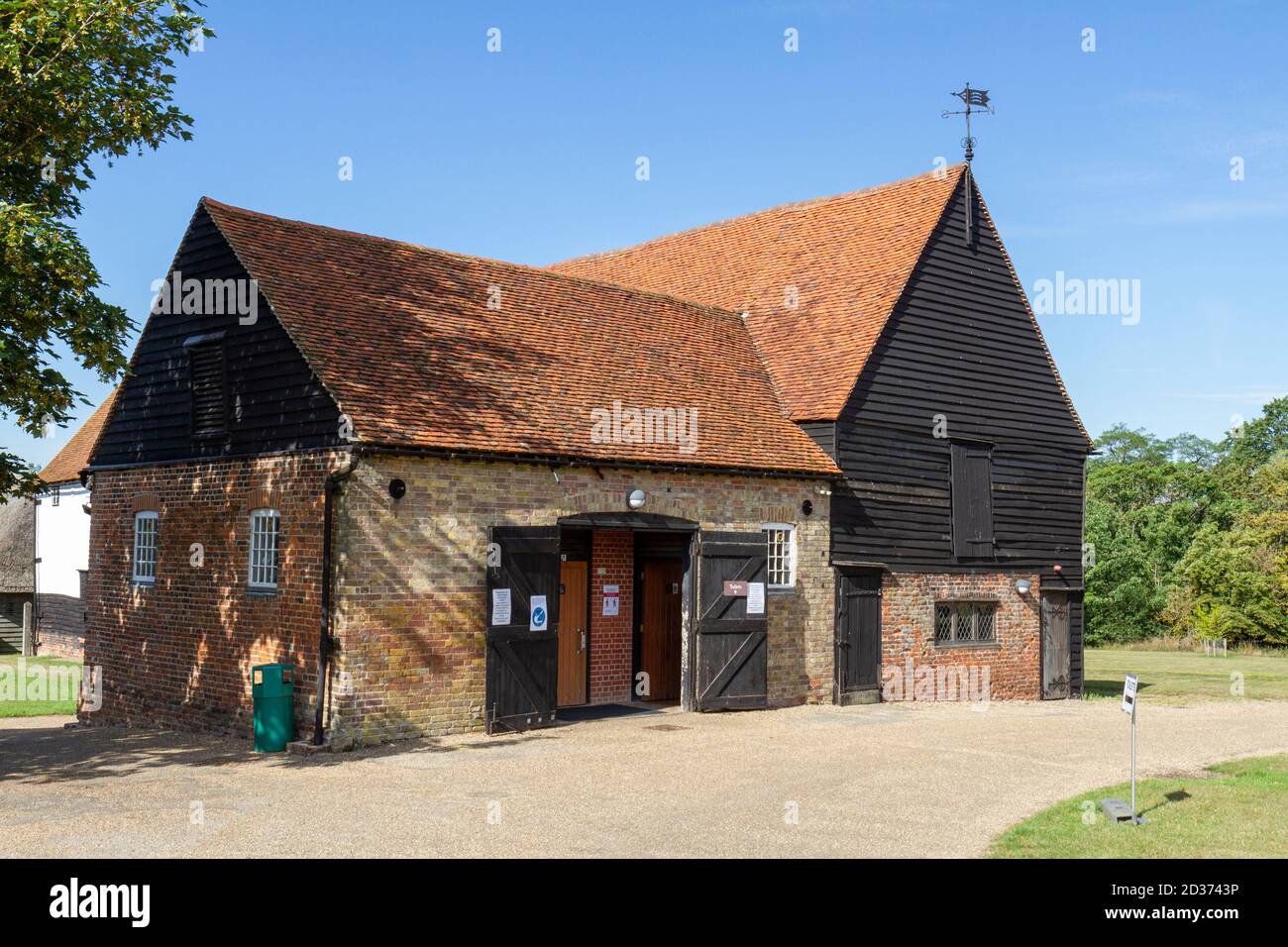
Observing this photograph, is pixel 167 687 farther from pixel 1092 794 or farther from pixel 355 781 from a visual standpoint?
pixel 1092 794

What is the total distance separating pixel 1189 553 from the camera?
2083 inches

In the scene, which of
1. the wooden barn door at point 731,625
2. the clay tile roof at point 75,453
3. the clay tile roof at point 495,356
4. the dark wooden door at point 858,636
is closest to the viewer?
the clay tile roof at point 495,356

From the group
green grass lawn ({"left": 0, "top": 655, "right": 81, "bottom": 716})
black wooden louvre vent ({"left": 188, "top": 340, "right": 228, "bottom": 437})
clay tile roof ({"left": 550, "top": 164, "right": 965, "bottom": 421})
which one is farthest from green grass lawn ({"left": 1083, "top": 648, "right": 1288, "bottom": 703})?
green grass lawn ({"left": 0, "top": 655, "right": 81, "bottom": 716})

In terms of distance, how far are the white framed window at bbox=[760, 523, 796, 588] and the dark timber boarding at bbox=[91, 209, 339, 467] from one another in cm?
774

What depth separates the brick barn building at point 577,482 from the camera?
49.8ft

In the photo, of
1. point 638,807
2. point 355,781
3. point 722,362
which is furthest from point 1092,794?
point 722,362

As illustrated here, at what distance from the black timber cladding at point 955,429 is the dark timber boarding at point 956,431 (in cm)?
3

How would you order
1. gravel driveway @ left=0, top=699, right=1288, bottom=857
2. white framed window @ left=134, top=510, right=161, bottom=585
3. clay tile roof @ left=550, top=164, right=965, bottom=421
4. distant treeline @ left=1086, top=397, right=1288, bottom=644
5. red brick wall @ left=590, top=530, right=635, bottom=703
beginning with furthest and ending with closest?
distant treeline @ left=1086, top=397, right=1288, bottom=644
clay tile roof @ left=550, top=164, right=965, bottom=421
red brick wall @ left=590, top=530, right=635, bottom=703
white framed window @ left=134, top=510, right=161, bottom=585
gravel driveway @ left=0, top=699, right=1288, bottom=857

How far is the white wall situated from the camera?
3566 cm

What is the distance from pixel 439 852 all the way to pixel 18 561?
34601 millimetres

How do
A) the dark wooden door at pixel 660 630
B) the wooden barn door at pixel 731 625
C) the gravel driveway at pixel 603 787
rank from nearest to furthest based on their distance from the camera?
1. the gravel driveway at pixel 603 787
2. the wooden barn door at pixel 731 625
3. the dark wooden door at pixel 660 630

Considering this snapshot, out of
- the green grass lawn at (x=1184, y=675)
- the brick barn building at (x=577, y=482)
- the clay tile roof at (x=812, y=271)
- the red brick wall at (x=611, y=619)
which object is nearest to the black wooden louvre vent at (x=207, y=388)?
the brick barn building at (x=577, y=482)

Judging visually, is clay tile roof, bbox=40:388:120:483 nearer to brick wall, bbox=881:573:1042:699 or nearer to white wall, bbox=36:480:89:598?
white wall, bbox=36:480:89:598

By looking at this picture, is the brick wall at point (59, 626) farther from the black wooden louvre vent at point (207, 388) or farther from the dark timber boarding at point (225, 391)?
the black wooden louvre vent at point (207, 388)
